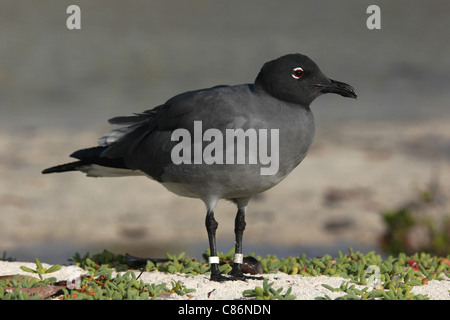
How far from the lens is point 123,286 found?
6.87 metres

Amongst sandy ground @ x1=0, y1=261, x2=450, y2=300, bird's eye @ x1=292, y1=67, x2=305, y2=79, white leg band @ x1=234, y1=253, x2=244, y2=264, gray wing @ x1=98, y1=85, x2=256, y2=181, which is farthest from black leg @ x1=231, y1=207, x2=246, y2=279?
bird's eye @ x1=292, y1=67, x2=305, y2=79

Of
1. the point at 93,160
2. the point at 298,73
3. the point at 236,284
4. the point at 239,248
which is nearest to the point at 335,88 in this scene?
the point at 298,73

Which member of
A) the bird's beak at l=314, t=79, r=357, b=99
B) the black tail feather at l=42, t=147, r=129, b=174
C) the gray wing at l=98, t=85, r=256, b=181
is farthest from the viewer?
the black tail feather at l=42, t=147, r=129, b=174

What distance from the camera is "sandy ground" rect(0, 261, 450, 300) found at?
683 cm

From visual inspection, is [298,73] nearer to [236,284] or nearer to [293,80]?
[293,80]

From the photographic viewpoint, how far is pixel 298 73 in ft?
24.6

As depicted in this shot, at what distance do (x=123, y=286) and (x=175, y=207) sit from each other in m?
6.57

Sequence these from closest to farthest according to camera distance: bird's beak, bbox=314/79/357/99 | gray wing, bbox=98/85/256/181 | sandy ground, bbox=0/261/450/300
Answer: sandy ground, bbox=0/261/450/300 → gray wing, bbox=98/85/256/181 → bird's beak, bbox=314/79/357/99

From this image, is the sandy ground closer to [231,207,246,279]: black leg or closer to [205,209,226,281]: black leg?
[205,209,226,281]: black leg

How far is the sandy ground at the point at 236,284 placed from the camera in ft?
22.4

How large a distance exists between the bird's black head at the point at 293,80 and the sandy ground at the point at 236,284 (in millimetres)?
1790

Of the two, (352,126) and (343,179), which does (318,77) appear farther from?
(352,126)

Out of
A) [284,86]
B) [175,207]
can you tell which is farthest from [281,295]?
[175,207]
